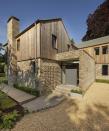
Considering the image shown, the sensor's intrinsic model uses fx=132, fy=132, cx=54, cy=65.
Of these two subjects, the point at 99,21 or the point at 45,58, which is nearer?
the point at 45,58

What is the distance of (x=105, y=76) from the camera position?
19.6m

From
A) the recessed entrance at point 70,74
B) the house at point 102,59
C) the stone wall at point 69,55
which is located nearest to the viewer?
the stone wall at point 69,55

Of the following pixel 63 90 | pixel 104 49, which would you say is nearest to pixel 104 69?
pixel 104 49

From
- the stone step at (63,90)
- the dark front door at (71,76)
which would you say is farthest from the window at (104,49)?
the stone step at (63,90)

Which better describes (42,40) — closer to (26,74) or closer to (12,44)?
(26,74)

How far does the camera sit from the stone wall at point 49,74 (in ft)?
44.1

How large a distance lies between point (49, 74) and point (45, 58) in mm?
1801

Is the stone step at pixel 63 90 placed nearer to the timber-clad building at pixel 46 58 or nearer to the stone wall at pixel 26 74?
the timber-clad building at pixel 46 58

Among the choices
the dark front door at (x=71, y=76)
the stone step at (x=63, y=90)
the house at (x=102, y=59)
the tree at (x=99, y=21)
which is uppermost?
the tree at (x=99, y=21)

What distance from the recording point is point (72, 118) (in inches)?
308

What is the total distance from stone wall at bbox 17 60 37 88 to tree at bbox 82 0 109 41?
2193 centimetres

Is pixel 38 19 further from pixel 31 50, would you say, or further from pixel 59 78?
pixel 59 78

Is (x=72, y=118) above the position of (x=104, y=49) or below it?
below

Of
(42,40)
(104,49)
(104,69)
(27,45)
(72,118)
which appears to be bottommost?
(72,118)
